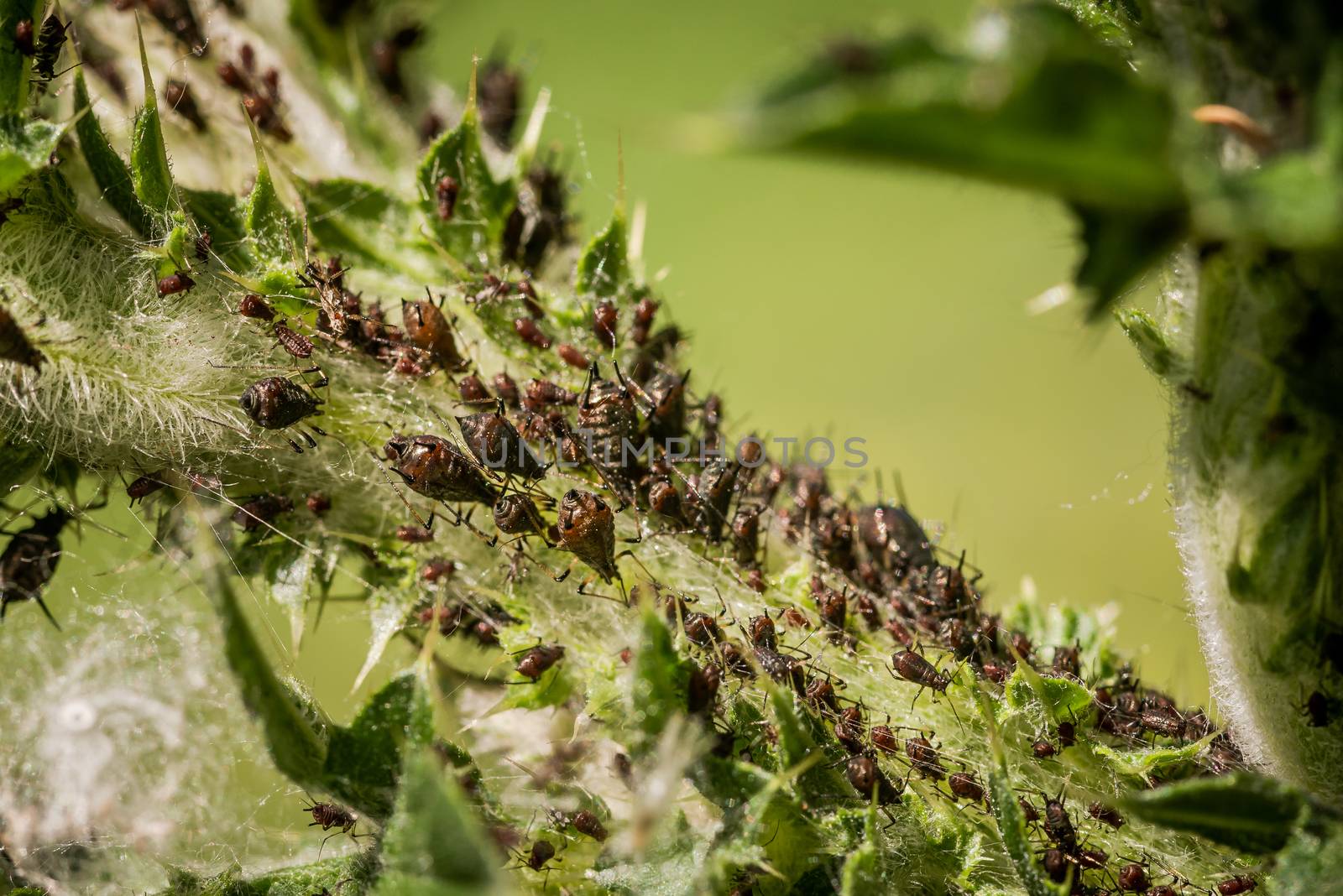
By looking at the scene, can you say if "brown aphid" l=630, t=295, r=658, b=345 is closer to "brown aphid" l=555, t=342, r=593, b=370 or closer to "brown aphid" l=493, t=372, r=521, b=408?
"brown aphid" l=555, t=342, r=593, b=370

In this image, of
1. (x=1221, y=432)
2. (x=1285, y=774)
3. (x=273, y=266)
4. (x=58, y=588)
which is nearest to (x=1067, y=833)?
(x=1285, y=774)

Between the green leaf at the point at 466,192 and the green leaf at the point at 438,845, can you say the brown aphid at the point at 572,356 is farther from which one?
the green leaf at the point at 438,845

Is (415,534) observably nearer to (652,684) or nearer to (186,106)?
(652,684)

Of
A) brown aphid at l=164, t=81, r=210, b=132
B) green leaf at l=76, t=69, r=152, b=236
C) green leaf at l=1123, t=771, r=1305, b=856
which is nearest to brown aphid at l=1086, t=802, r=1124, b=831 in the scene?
green leaf at l=1123, t=771, r=1305, b=856

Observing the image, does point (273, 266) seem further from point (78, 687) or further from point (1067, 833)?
point (1067, 833)

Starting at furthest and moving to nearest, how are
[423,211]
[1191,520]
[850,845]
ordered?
[423,211] < [850,845] < [1191,520]

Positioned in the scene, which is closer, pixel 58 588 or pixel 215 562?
pixel 215 562

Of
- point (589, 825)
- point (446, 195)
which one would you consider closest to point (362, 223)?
point (446, 195)
